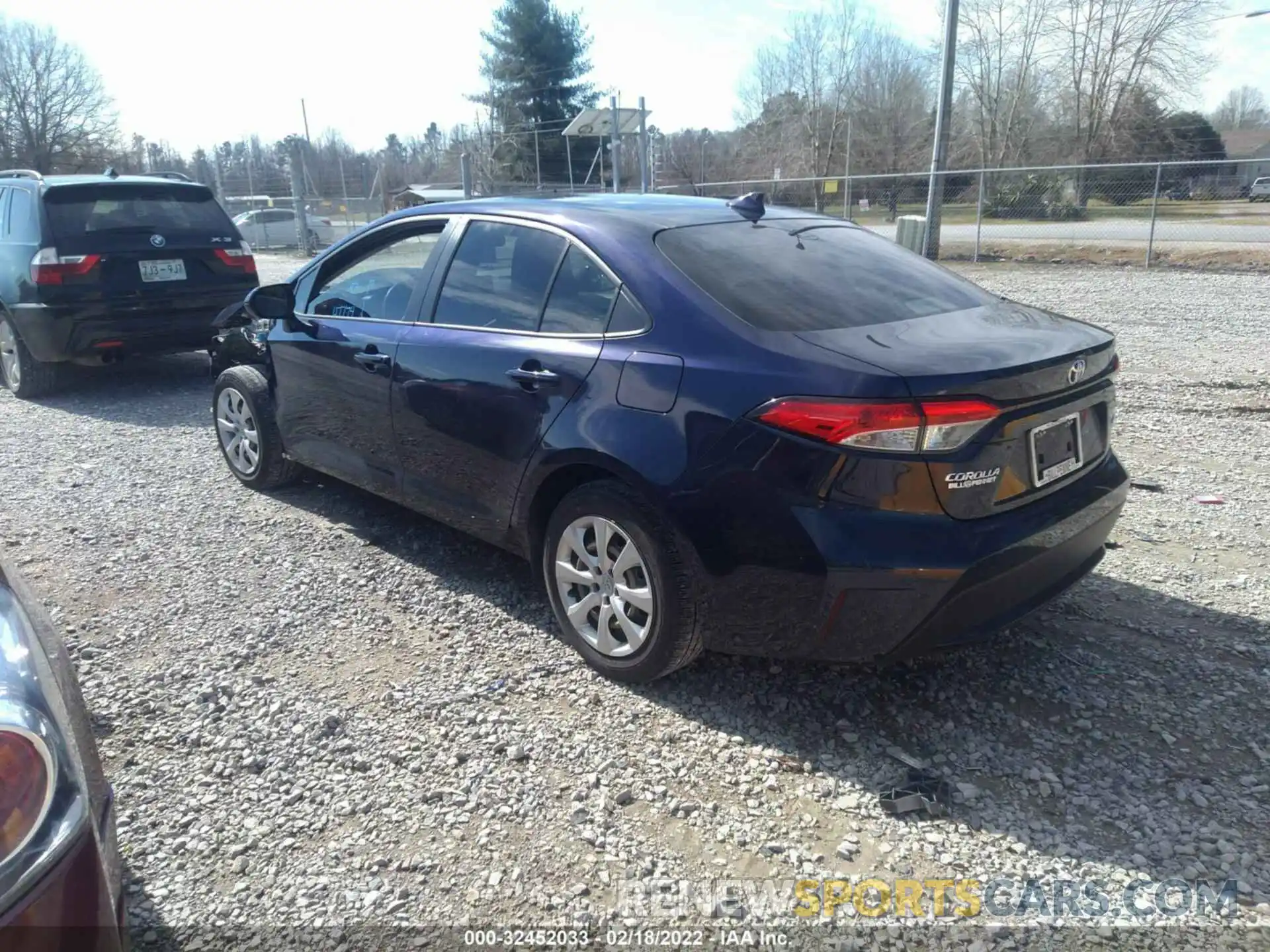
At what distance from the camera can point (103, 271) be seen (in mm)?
7492

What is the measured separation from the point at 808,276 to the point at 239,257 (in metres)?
6.72

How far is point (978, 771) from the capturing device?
277cm

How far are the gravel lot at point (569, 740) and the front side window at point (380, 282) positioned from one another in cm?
115

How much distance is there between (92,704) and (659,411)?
2223mm

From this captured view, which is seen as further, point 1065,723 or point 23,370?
point 23,370

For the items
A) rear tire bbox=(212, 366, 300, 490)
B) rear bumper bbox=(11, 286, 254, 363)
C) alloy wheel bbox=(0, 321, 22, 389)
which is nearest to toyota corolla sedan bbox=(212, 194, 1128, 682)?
rear tire bbox=(212, 366, 300, 490)

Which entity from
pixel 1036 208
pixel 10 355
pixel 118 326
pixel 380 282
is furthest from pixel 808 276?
pixel 1036 208

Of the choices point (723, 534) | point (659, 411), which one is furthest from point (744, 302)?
point (723, 534)

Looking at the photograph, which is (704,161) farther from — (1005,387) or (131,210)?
(1005,387)

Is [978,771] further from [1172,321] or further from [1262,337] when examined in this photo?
[1172,321]

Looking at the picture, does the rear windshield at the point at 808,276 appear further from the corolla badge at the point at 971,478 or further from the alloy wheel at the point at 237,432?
the alloy wheel at the point at 237,432

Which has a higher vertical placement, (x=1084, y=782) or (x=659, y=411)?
(x=659, y=411)

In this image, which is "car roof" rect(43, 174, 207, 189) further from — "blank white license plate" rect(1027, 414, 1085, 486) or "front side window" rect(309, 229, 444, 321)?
"blank white license plate" rect(1027, 414, 1085, 486)

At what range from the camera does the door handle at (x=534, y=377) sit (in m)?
3.24
